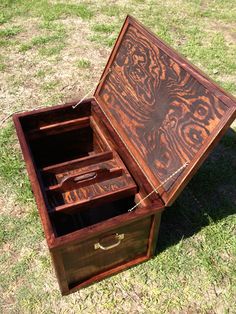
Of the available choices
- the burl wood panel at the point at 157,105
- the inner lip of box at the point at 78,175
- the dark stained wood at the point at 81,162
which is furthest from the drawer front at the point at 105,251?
the dark stained wood at the point at 81,162

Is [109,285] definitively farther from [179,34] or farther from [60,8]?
[60,8]

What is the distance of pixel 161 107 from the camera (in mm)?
2328

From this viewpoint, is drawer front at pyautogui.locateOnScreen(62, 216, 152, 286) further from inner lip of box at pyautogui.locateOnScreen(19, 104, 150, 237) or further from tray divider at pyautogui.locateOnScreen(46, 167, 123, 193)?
tray divider at pyautogui.locateOnScreen(46, 167, 123, 193)

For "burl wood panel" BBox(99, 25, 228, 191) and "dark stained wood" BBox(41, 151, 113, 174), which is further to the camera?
"dark stained wood" BBox(41, 151, 113, 174)

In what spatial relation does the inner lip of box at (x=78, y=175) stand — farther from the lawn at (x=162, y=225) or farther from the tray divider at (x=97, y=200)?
the lawn at (x=162, y=225)

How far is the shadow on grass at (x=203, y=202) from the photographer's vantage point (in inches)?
116

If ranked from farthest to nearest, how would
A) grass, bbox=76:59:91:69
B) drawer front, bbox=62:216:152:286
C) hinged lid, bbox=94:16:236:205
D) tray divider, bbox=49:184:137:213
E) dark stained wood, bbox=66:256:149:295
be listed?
grass, bbox=76:59:91:69, dark stained wood, bbox=66:256:149:295, tray divider, bbox=49:184:137:213, drawer front, bbox=62:216:152:286, hinged lid, bbox=94:16:236:205

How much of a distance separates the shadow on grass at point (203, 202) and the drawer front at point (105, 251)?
45cm

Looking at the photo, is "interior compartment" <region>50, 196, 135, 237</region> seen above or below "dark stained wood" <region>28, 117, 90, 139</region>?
below

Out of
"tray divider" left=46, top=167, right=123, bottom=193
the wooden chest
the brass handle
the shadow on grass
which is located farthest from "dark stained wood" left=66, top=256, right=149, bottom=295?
"tray divider" left=46, top=167, right=123, bottom=193

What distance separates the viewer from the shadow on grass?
2951mm

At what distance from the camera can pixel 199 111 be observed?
203 centimetres

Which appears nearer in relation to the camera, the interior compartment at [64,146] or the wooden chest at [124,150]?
the wooden chest at [124,150]

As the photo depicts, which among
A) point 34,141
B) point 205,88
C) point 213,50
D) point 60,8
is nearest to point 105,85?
point 34,141
